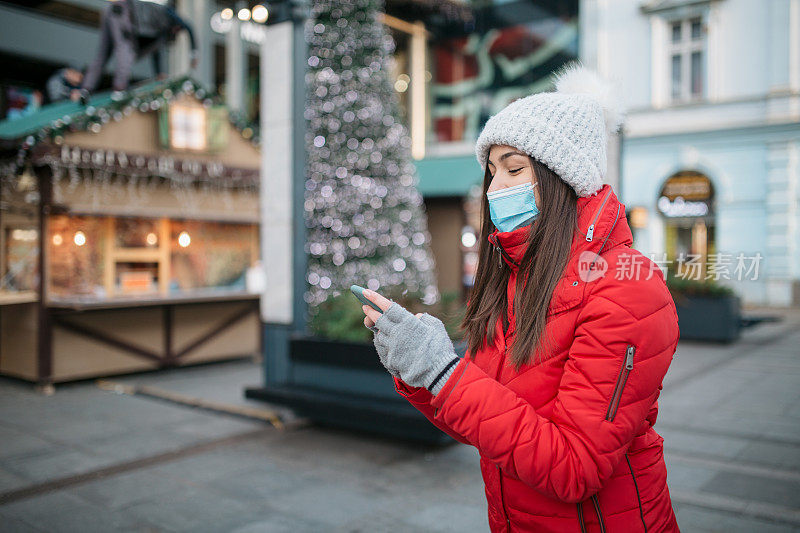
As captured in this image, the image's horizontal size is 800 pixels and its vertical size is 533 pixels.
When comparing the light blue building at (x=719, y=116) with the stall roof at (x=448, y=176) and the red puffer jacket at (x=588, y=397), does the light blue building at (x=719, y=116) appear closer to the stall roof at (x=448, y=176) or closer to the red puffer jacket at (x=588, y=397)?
the red puffer jacket at (x=588, y=397)

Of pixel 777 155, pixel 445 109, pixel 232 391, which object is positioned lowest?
pixel 232 391

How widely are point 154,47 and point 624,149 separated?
→ 6.93 meters

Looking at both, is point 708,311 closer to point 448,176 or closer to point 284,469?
point 448,176

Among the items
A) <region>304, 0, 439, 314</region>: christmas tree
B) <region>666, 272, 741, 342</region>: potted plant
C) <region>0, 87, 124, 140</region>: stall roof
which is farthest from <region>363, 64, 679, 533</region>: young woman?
<region>666, 272, 741, 342</region>: potted plant

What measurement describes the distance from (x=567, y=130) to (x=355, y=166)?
5.82 metres

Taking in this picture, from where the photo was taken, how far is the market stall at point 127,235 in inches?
308

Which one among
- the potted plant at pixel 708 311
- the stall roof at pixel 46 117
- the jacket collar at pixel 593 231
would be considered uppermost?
the stall roof at pixel 46 117

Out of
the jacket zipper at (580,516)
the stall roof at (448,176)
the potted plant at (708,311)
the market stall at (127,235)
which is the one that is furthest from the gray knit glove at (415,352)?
the stall roof at (448,176)

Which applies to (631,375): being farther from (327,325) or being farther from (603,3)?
(327,325)

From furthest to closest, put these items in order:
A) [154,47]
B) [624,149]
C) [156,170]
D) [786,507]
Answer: [154,47], [156,170], [624,149], [786,507]

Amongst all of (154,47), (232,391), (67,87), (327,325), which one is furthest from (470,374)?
(67,87)

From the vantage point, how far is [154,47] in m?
9.14

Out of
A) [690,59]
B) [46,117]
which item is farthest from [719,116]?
[46,117]

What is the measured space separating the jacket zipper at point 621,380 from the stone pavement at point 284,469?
8.72 ft
